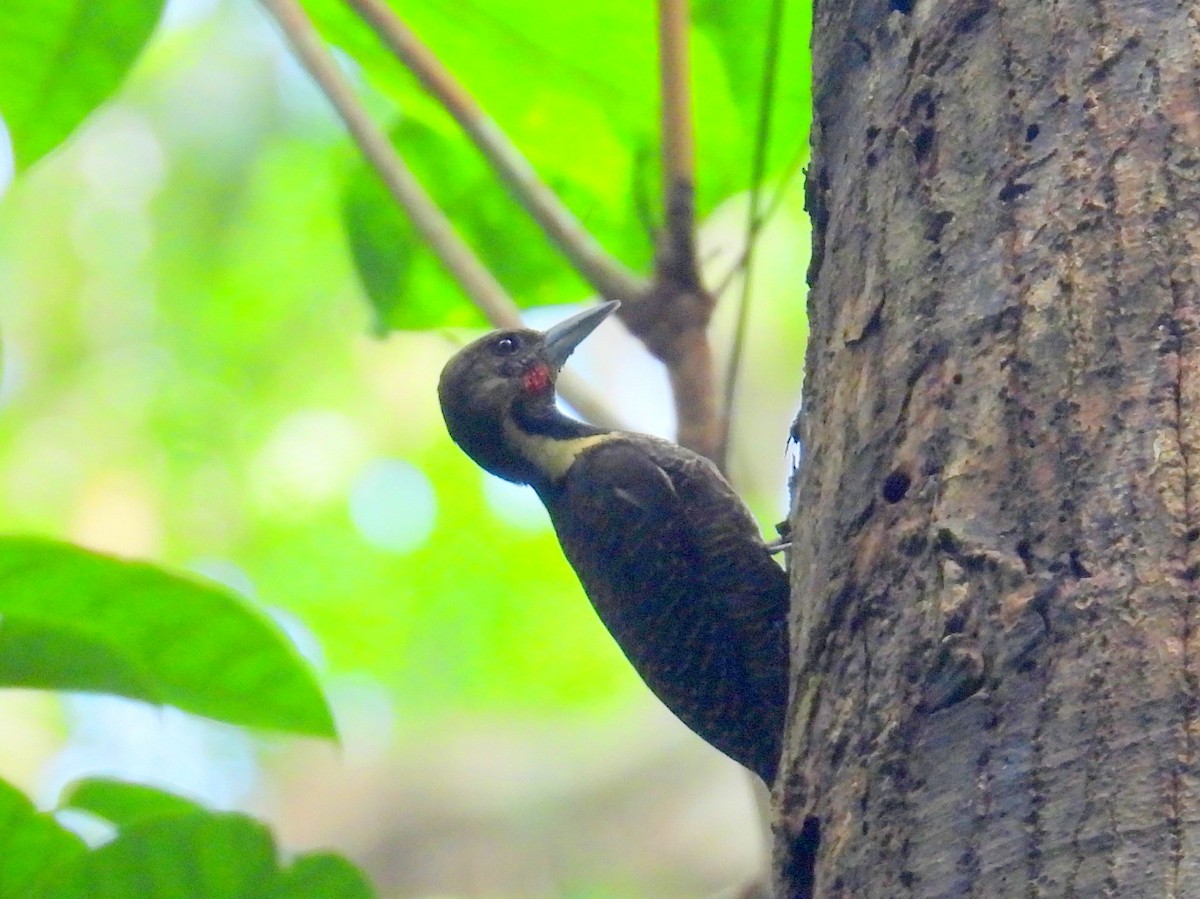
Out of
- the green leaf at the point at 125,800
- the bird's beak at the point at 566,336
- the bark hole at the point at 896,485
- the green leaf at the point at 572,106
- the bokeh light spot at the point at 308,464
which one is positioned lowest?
the green leaf at the point at 125,800

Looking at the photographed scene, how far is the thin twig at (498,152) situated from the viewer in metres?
2.66

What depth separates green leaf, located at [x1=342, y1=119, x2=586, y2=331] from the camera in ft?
10.4

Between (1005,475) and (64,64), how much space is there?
1.80 metres

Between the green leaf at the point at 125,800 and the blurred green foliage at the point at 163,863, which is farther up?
the green leaf at the point at 125,800

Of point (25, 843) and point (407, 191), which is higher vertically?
point (407, 191)

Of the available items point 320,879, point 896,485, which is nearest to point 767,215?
point 896,485

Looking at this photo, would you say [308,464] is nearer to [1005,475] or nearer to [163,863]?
[163,863]

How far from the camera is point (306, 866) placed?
2141mm

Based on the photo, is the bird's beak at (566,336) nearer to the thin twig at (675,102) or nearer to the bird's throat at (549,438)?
the bird's throat at (549,438)

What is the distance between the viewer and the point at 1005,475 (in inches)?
61.3

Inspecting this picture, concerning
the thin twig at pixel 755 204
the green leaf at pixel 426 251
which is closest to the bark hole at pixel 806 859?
the thin twig at pixel 755 204

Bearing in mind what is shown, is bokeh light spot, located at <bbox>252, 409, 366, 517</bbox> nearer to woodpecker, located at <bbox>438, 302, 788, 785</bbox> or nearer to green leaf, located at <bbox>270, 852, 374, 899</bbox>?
woodpecker, located at <bbox>438, 302, 788, 785</bbox>

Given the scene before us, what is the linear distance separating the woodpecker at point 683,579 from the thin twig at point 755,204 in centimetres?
18

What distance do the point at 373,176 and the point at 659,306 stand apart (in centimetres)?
89
